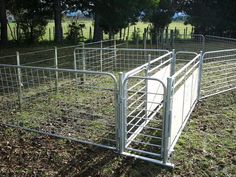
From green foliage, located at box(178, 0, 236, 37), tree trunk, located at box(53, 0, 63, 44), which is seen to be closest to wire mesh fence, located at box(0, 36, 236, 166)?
tree trunk, located at box(53, 0, 63, 44)

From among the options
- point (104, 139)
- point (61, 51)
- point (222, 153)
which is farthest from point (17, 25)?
point (222, 153)

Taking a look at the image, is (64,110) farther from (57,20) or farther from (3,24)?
(57,20)

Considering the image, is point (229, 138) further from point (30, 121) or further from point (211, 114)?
point (30, 121)

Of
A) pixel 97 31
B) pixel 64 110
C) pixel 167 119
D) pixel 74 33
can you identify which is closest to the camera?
pixel 167 119

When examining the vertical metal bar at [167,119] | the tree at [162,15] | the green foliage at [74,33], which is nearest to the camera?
the vertical metal bar at [167,119]

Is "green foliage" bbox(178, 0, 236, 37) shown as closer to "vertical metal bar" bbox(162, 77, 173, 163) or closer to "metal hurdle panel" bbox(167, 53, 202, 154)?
"metal hurdle panel" bbox(167, 53, 202, 154)

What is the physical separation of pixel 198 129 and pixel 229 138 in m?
0.55

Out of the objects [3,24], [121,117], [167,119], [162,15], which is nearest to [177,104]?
[167,119]

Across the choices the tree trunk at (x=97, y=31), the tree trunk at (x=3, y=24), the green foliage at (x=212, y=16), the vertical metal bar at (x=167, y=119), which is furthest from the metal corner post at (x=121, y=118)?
the green foliage at (x=212, y=16)

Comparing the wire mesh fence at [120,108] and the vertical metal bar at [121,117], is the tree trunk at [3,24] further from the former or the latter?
the vertical metal bar at [121,117]

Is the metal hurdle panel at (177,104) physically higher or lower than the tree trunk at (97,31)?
lower

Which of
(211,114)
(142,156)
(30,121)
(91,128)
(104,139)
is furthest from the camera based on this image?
(211,114)

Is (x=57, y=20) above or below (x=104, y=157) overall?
above

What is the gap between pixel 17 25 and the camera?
1847cm
